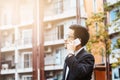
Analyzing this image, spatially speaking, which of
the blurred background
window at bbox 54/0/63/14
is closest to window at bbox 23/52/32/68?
the blurred background

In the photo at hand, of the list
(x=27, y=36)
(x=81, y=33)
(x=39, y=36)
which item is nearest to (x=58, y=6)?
(x=39, y=36)

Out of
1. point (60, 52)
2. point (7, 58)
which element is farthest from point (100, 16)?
point (7, 58)

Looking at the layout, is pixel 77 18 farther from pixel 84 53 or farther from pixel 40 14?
pixel 84 53

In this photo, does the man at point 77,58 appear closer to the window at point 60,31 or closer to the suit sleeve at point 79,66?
the suit sleeve at point 79,66

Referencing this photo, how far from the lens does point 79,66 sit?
4.70 ft

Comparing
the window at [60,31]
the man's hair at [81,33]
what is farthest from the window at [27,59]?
the man's hair at [81,33]

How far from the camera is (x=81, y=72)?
1431 mm

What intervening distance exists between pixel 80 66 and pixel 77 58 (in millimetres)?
58

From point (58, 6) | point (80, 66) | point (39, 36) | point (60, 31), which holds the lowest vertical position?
point (80, 66)

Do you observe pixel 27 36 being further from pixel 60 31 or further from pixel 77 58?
pixel 77 58

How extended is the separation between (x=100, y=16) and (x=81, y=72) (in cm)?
527

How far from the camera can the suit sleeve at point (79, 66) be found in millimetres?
1431

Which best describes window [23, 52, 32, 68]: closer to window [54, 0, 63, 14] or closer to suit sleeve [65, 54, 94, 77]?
window [54, 0, 63, 14]

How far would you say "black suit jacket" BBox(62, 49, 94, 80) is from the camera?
1.43 metres
